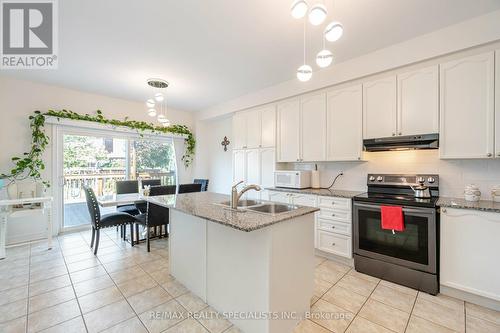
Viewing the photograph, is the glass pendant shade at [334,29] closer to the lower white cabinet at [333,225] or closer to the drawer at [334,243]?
the lower white cabinet at [333,225]

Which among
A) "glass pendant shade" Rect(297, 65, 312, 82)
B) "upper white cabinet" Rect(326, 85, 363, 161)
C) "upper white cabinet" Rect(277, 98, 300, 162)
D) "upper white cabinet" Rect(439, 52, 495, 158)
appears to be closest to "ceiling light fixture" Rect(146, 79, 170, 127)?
"upper white cabinet" Rect(277, 98, 300, 162)

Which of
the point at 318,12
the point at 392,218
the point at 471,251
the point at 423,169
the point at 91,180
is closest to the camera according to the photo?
the point at 318,12

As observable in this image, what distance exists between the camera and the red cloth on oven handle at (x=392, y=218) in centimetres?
225

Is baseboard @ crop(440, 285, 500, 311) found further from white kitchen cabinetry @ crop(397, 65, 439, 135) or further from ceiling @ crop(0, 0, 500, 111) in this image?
ceiling @ crop(0, 0, 500, 111)

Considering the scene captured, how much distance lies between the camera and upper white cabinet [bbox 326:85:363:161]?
2873 millimetres

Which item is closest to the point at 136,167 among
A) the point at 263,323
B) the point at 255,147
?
the point at 255,147

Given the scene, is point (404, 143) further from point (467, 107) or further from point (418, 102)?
point (467, 107)

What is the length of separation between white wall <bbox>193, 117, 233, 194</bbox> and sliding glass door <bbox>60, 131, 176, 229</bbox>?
921mm

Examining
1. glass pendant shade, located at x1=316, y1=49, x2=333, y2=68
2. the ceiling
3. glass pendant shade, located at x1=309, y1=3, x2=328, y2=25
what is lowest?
glass pendant shade, located at x1=316, y1=49, x2=333, y2=68

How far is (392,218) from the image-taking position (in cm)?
229

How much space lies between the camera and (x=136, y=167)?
16.0ft

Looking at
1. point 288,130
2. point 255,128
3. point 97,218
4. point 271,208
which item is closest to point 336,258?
point 271,208

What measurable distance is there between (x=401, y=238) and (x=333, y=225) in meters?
0.74

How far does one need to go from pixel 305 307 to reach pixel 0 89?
17.3ft
